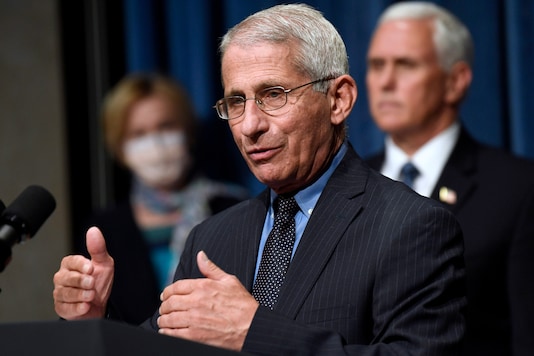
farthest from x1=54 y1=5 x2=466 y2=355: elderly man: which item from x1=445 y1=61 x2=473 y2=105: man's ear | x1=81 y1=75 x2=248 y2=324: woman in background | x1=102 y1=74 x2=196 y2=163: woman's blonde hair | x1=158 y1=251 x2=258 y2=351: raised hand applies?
x1=102 y1=74 x2=196 y2=163: woman's blonde hair

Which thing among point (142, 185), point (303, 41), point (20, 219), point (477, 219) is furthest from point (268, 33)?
point (142, 185)

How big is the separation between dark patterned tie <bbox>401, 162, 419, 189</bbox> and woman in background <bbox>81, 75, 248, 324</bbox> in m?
0.91

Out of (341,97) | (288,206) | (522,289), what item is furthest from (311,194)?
(522,289)

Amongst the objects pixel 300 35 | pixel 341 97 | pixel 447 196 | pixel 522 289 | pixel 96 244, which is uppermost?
pixel 300 35

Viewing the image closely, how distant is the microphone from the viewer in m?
1.69

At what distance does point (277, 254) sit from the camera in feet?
6.75

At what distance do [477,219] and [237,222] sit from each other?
45.4 inches

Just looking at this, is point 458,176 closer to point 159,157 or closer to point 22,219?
point 159,157

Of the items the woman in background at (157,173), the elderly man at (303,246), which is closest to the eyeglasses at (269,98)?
the elderly man at (303,246)

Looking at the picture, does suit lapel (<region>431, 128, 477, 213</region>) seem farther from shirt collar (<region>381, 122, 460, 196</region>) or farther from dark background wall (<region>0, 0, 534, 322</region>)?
dark background wall (<region>0, 0, 534, 322</region>)

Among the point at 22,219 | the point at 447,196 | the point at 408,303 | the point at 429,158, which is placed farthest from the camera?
the point at 429,158

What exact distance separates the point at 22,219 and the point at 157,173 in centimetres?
237

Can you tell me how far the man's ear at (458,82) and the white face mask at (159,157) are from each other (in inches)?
43.5

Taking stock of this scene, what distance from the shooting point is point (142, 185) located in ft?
13.6
